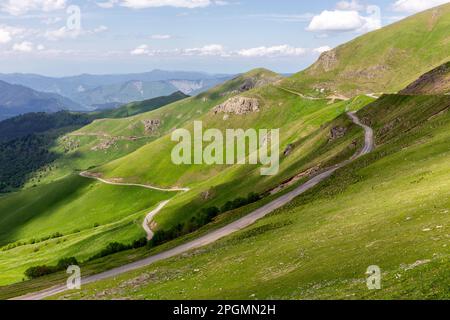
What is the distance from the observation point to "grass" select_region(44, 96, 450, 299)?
2959 cm

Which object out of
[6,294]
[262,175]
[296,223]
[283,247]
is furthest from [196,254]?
[262,175]

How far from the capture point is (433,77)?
142500 millimetres

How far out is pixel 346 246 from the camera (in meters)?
40.7

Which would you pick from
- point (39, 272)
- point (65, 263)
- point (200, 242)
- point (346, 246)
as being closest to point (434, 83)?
point (200, 242)

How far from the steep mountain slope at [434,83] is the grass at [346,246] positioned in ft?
158

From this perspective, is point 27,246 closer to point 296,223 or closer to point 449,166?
point 296,223

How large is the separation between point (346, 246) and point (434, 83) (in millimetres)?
117217

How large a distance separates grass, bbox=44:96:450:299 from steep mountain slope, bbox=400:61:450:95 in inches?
1899

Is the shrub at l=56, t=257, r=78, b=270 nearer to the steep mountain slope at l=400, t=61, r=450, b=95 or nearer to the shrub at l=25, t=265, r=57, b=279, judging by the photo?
the shrub at l=25, t=265, r=57, b=279

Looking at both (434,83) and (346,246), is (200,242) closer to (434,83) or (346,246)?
(346,246)

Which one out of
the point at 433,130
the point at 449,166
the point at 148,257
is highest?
the point at 433,130

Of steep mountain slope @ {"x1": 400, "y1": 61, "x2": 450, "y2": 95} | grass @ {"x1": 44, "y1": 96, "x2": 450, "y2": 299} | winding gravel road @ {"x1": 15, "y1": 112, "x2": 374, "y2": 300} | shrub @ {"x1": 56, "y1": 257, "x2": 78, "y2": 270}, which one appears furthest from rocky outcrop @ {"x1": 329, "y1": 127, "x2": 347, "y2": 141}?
shrub @ {"x1": 56, "y1": 257, "x2": 78, "y2": 270}
